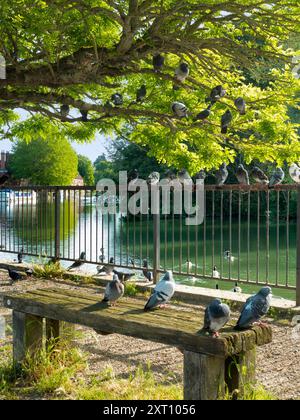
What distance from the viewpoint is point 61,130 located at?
1173cm

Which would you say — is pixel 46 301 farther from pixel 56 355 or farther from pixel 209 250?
pixel 209 250

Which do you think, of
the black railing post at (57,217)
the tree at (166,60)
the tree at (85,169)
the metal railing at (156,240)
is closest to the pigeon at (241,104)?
the tree at (166,60)

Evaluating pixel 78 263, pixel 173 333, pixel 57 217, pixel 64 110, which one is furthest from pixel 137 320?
pixel 57 217

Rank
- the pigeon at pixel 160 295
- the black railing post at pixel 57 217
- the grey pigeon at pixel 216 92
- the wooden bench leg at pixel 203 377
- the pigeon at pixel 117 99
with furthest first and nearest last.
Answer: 1. the black railing post at pixel 57 217
2. the pigeon at pixel 117 99
3. the grey pigeon at pixel 216 92
4. the pigeon at pixel 160 295
5. the wooden bench leg at pixel 203 377

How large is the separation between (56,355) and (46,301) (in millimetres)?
478

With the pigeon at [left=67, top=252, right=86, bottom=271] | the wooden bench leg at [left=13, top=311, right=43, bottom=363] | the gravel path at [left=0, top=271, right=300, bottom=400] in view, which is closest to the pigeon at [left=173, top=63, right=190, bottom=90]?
the gravel path at [left=0, top=271, right=300, bottom=400]

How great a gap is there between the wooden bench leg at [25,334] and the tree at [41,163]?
8216cm

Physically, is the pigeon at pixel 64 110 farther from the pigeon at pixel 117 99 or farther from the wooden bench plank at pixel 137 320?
the wooden bench plank at pixel 137 320

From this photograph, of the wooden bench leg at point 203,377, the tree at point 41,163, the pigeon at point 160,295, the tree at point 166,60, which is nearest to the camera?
the wooden bench leg at point 203,377

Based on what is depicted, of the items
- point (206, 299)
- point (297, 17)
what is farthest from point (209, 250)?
point (297, 17)

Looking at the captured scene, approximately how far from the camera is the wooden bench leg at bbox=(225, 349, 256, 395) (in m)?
3.76

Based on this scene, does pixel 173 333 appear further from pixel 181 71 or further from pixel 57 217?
pixel 57 217

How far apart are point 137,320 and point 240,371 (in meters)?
0.81

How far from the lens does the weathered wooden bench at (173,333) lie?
3531 millimetres
